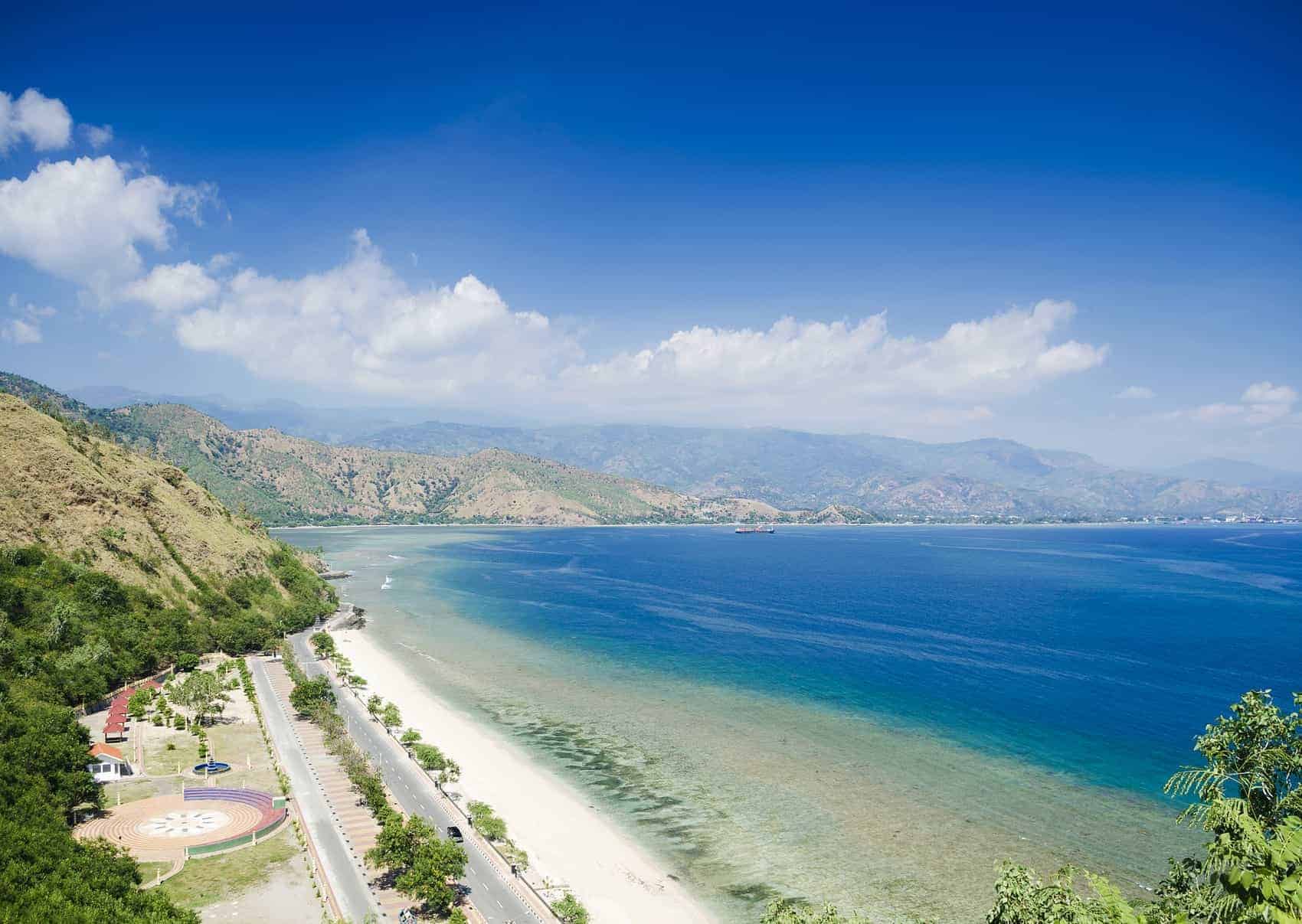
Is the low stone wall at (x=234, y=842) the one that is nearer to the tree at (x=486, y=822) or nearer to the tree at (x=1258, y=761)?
the tree at (x=486, y=822)

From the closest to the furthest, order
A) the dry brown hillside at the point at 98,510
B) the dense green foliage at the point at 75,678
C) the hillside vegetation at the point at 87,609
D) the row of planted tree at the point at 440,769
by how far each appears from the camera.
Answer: the dense green foliage at the point at 75,678
the hillside vegetation at the point at 87,609
the row of planted tree at the point at 440,769
the dry brown hillside at the point at 98,510

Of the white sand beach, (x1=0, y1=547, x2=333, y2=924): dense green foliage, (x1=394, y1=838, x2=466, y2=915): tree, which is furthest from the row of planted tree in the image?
(x1=0, y1=547, x2=333, y2=924): dense green foliage

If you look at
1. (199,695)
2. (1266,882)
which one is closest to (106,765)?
(199,695)

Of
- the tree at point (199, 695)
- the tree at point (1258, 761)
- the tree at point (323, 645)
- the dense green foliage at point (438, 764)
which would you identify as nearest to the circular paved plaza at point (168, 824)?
the dense green foliage at point (438, 764)

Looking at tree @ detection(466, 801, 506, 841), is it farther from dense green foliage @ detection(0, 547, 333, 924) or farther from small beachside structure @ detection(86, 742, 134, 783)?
small beachside structure @ detection(86, 742, 134, 783)

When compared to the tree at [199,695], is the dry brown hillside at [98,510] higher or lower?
higher
